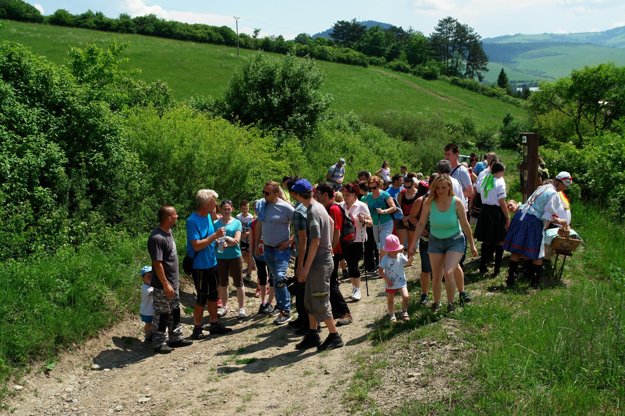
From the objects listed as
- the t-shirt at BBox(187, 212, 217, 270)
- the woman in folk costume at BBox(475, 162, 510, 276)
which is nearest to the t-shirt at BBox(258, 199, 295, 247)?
the t-shirt at BBox(187, 212, 217, 270)

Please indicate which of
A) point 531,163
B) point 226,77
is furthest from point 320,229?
point 226,77

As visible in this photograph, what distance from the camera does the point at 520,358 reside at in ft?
18.2

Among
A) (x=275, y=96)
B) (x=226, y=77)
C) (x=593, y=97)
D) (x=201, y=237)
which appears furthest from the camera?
(x=226, y=77)

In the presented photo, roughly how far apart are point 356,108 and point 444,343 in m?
50.9

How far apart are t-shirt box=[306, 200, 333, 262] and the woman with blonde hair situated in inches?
47.6

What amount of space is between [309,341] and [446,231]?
2146mm

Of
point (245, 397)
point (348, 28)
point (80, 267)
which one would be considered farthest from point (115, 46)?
point (348, 28)

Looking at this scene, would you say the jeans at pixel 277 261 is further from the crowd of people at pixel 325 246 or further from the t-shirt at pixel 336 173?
the t-shirt at pixel 336 173

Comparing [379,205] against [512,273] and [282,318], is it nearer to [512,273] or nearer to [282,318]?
[512,273]

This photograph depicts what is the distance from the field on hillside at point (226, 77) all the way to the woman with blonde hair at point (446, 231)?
39.3 m

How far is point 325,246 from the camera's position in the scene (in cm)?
686

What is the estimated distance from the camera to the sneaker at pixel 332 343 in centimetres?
701

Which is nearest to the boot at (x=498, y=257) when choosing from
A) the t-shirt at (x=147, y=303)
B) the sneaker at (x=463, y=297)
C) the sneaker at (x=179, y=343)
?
the sneaker at (x=463, y=297)

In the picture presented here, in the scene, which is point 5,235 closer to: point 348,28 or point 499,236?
point 499,236
